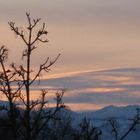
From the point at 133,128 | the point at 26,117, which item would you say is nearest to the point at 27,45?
the point at 26,117

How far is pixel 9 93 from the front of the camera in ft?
82.8

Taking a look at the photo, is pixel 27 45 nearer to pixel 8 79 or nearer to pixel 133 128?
pixel 8 79

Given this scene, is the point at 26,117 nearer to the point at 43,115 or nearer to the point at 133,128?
the point at 43,115

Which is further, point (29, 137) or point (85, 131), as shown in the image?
point (85, 131)

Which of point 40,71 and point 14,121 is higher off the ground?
point 40,71

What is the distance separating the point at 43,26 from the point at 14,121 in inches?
123

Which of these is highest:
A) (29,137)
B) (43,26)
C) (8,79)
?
(43,26)

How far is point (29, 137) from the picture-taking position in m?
24.4

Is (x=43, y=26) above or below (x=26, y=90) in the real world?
above

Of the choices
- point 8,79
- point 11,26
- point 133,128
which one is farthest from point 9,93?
point 133,128

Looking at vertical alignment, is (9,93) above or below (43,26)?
below

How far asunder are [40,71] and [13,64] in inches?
42.2

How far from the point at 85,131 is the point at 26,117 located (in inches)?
92.2

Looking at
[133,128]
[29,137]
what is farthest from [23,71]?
[133,128]
